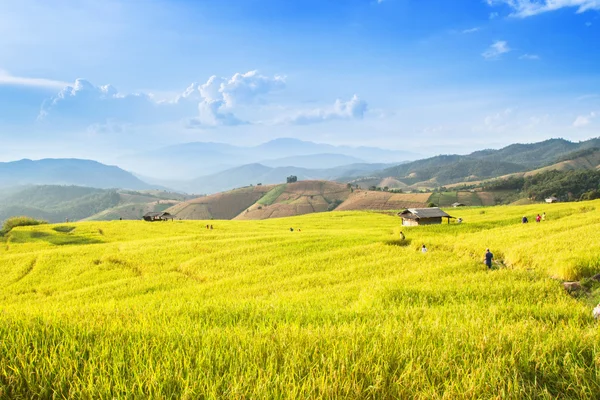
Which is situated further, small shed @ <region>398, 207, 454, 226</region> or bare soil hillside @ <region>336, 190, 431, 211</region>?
bare soil hillside @ <region>336, 190, 431, 211</region>

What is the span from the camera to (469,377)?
340 cm

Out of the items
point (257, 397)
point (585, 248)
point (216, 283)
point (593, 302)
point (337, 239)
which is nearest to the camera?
point (257, 397)

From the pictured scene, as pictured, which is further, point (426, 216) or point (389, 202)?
point (389, 202)

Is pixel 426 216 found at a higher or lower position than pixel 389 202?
higher

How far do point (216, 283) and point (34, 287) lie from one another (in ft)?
49.6

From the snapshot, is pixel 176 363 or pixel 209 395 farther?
pixel 176 363

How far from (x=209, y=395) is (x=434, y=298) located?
1107cm

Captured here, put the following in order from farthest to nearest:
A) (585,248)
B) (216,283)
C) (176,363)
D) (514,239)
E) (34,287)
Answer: (514,239) → (34,287) → (216,283) → (585,248) → (176,363)

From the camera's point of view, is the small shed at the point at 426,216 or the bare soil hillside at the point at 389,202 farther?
the bare soil hillside at the point at 389,202

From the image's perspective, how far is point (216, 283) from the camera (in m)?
21.7

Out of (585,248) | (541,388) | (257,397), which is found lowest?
(585,248)

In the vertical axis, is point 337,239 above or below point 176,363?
below

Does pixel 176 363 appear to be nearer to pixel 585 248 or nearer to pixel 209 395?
pixel 209 395

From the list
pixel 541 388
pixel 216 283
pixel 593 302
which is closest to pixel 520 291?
pixel 593 302
